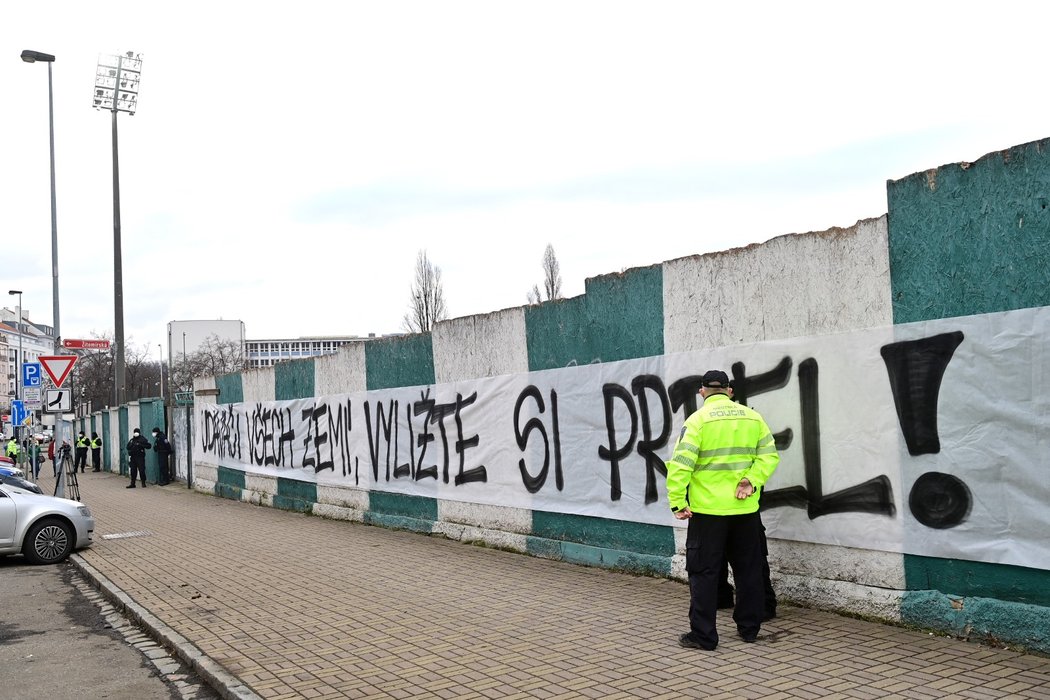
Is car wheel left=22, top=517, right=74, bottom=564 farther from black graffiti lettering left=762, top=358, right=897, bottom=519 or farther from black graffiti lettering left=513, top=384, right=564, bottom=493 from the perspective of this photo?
black graffiti lettering left=762, top=358, right=897, bottom=519

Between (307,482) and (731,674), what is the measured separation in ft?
40.8

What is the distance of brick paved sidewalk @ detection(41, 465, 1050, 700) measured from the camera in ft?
17.7

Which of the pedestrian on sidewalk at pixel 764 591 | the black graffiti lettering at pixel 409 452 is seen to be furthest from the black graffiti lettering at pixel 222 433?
the pedestrian on sidewalk at pixel 764 591

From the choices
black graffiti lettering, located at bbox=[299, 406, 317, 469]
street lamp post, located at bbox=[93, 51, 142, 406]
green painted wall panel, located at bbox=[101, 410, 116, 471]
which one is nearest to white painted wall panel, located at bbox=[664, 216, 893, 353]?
black graffiti lettering, located at bbox=[299, 406, 317, 469]

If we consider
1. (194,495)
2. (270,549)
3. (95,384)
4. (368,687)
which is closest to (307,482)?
(270,549)

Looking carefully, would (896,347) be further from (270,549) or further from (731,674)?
(270,549)

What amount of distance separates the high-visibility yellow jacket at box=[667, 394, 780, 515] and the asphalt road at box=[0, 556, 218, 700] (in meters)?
3.35

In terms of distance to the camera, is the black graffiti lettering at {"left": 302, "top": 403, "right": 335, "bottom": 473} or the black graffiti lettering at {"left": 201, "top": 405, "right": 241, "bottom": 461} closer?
the black graffiti lettering at {"left": 302, "top": 403, "right": 335, "bottom": 473}

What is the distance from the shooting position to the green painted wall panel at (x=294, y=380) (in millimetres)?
16995

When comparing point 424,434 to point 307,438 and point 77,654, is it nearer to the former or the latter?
point 307,438

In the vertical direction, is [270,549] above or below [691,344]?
below

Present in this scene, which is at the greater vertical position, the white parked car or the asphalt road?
the white parked car

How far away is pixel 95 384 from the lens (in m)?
67.4

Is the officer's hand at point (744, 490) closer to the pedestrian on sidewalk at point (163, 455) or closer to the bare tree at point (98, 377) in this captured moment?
the pedestrian on sidewalk at point (163, 455)
